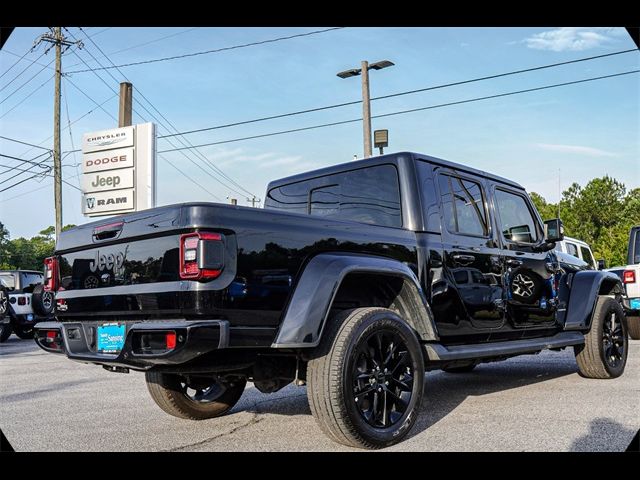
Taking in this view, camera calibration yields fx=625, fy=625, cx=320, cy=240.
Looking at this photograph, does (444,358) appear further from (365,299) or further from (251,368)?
(251,368)

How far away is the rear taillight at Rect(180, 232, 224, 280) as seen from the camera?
10.8 ft

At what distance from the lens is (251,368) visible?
3.86m

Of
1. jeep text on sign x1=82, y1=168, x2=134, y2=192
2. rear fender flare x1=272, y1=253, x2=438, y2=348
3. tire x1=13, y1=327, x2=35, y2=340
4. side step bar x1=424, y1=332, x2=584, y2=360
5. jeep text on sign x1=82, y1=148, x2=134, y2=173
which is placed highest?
jeep text on sign x1=82, y1=148, x2=134, y2=173

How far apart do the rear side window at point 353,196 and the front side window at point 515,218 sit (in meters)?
1.35

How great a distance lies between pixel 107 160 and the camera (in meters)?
16.1

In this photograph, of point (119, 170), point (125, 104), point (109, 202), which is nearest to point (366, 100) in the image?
point (125, 104)

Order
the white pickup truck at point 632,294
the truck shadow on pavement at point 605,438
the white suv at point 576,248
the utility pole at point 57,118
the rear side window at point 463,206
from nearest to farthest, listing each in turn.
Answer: the truck shadow on pavement at point 605,438, the rear side window at point 463,206, the white pickup truck at point 632,294, the white suv at point 576,248, the utility pole at point 57,118

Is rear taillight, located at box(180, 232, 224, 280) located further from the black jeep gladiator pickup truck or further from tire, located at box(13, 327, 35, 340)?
tire, located at box(13, 327, 35, 340)

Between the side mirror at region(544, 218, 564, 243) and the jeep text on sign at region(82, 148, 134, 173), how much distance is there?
38.6 feet

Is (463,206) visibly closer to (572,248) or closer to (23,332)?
(572,248)

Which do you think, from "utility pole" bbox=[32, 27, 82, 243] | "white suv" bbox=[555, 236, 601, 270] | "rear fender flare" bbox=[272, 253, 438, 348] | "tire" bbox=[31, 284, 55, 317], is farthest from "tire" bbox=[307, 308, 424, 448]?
"utility pole" bbox=[32, 27, 82, 243]

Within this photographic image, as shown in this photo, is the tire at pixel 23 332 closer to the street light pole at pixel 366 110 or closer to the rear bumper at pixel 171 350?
the street light pole at pixel 366 110

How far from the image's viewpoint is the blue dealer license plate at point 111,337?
3633 millimetres

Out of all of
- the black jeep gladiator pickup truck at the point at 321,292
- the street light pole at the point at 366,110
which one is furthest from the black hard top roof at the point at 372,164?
the street light pole at the point at 366,110
